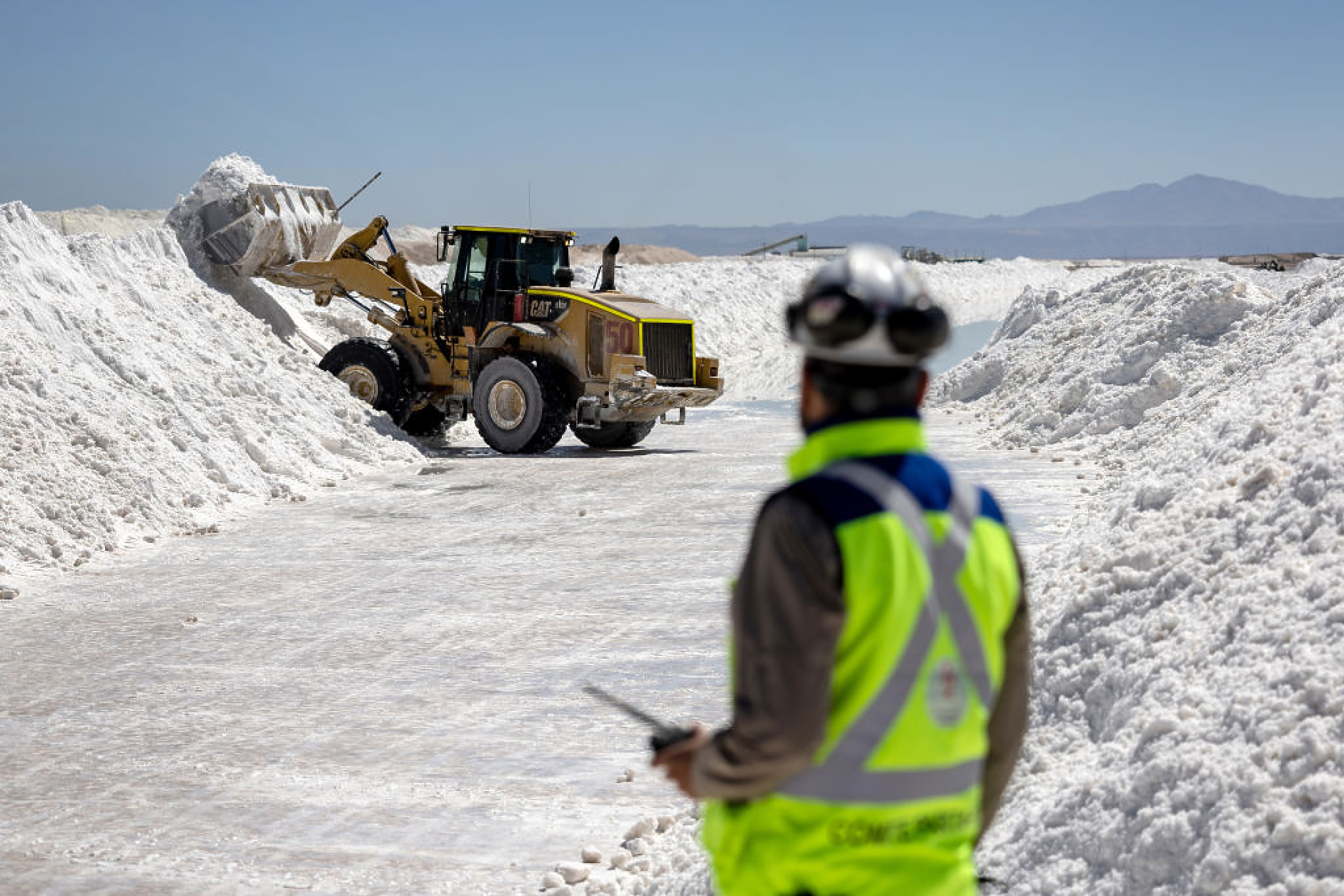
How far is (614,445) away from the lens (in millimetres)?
19281

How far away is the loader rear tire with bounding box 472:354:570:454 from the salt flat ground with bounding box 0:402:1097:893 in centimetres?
371

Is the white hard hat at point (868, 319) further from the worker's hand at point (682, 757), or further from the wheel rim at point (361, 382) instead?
the wheel rim at point (361, 382)

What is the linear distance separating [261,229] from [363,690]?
46.1ft

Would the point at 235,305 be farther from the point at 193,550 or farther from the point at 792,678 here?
the point at 792,678

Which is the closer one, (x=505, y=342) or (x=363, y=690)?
(x=363, y=690)

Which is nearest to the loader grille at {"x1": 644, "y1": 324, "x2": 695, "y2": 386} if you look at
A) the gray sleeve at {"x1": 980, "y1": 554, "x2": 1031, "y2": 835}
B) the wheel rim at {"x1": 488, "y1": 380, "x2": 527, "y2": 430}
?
the wheel rim at {"x1": 488, "y1": 380, "x2": 527, "y2": 430}

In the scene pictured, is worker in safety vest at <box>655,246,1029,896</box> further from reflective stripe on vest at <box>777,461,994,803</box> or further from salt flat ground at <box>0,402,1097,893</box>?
salt flat ground at <box>0,402,1097,893</box>

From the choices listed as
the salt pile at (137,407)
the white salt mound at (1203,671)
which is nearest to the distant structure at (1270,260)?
the salt pile at (137,407)

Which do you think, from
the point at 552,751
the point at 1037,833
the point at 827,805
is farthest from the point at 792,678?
the point at 552,751

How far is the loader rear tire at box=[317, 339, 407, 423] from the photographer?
61.2 ft

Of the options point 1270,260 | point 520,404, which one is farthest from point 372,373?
point 1270,260

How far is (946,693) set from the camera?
213cm

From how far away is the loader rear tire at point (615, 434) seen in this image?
62.1 feet

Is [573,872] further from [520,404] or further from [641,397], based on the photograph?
[520,404]
